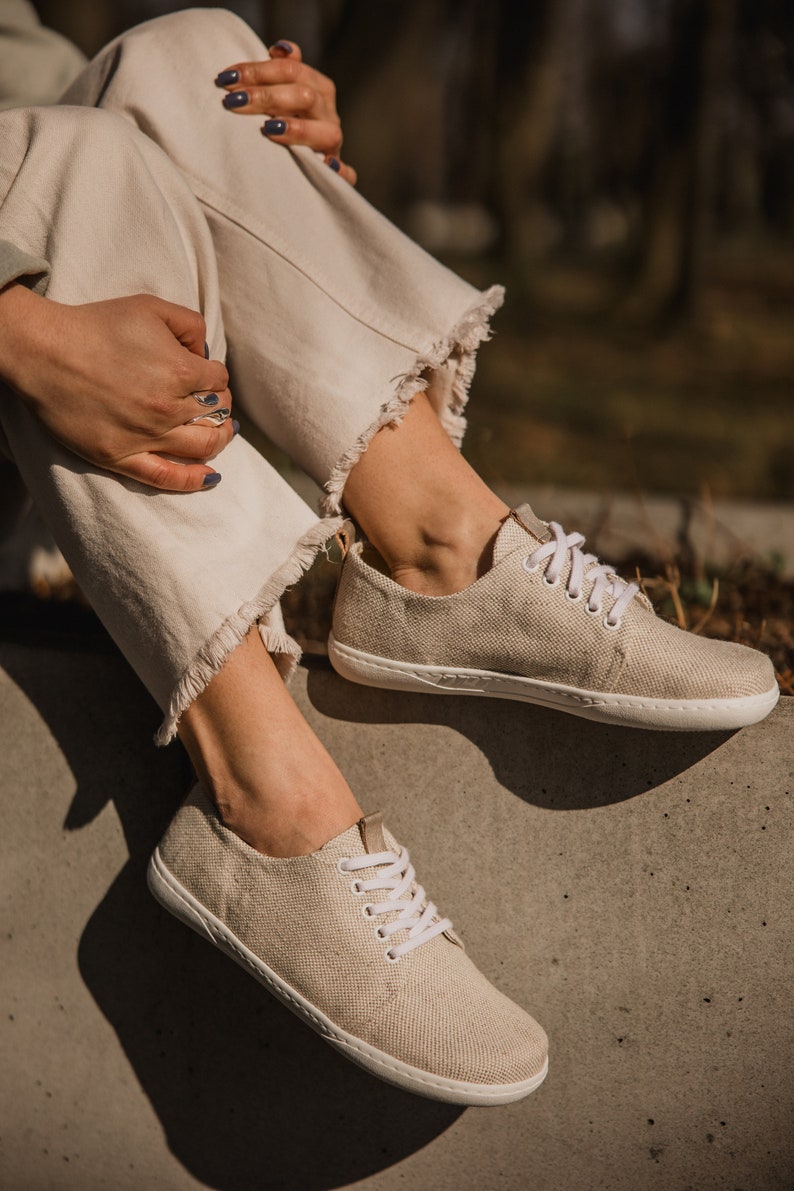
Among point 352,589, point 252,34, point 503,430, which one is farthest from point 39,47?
point 503,430

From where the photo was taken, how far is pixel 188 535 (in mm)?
1159

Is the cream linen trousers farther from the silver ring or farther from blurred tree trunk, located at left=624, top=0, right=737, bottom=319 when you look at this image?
blurred tree trunk, located at left=624, top=0, right=737, bottom=319

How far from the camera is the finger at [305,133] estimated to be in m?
1.36

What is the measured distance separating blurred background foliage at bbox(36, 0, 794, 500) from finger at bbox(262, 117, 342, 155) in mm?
665

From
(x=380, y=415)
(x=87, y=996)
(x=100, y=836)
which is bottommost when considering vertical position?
(x=87, y=996)

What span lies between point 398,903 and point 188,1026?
40cm

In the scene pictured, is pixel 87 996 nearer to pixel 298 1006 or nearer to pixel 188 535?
pixel 298 1006

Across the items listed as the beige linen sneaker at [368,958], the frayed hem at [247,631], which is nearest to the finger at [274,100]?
the frayed hem at [247,631]

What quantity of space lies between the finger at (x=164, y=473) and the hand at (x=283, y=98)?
1.70 feet

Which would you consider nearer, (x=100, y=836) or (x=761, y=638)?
(x=100, y=836)

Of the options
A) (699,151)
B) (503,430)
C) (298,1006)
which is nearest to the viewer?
(298,1006)

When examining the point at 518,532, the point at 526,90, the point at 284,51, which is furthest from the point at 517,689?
the point at 526,90

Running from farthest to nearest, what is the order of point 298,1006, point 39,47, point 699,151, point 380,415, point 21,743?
point 699,151, point 39,47, point 21,743, point 380,415, point 298,1006

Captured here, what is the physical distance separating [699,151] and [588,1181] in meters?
6.38
